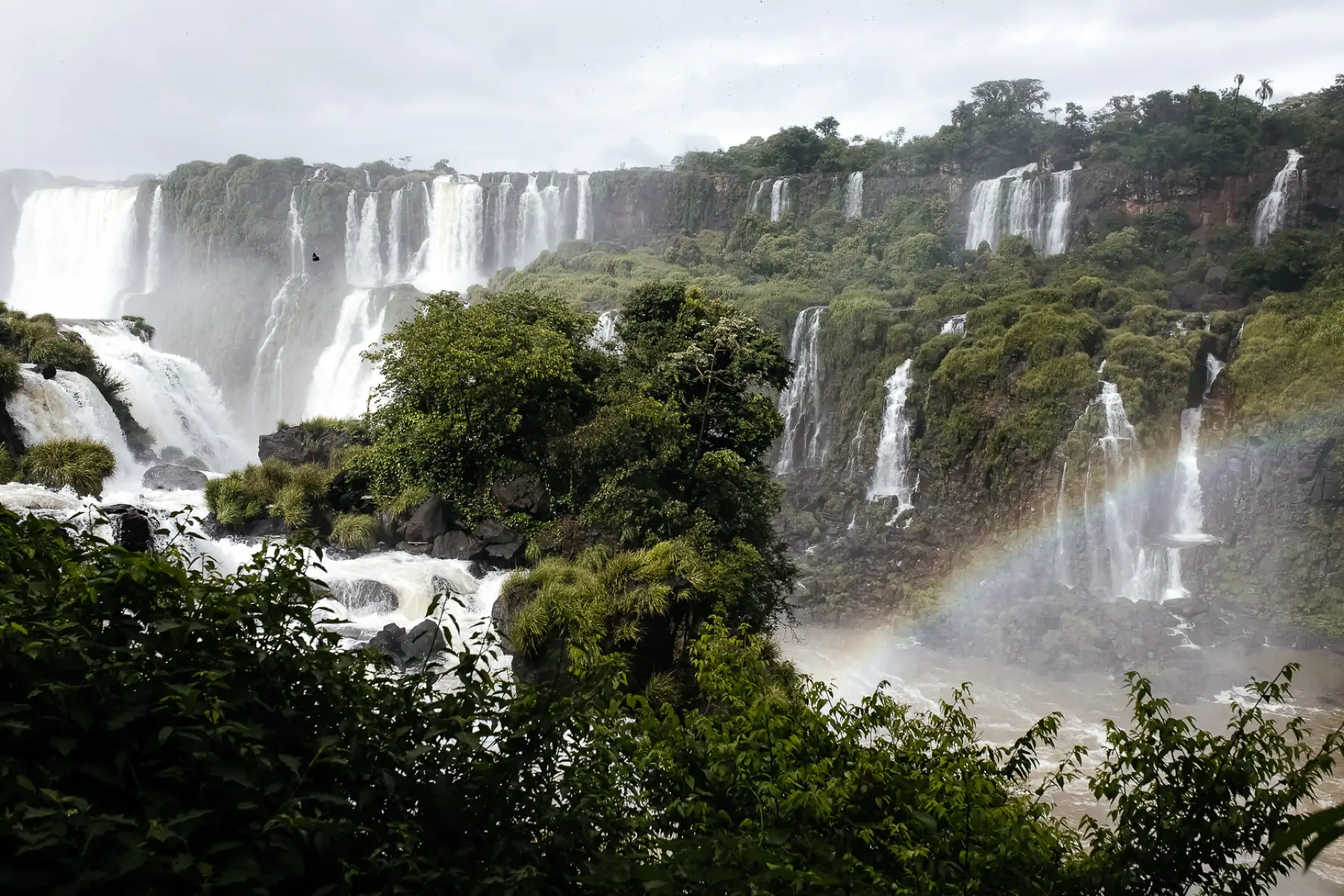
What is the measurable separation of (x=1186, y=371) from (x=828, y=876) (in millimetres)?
26722

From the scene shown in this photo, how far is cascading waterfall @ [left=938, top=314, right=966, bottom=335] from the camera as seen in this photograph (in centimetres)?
3145

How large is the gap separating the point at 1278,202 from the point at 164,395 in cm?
3986

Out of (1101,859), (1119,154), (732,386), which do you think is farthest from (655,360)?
(1119,154)

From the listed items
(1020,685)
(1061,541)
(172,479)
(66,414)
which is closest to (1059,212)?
(1061,541)

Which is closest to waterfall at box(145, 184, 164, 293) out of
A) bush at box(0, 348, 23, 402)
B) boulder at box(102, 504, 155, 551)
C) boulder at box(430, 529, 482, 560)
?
bush at box(0, 348, 23, 402)

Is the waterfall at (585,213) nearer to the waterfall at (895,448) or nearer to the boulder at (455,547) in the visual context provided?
the waterfall at (895,448)

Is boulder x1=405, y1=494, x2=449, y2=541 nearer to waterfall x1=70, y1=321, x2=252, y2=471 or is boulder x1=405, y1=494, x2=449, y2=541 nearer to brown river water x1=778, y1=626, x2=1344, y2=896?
brown river water x1=778, y1=626, x2=1344, y2=896

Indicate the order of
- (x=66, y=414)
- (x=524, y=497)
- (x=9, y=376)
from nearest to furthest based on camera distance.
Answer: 1. (x=524, y=497)
2. (x=9, y=376)
3. (x=66, y=414)

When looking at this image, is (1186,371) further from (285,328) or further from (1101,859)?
(285,328)

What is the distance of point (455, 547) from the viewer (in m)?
16.4

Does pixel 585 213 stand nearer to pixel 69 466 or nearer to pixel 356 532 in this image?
pixel 69 466

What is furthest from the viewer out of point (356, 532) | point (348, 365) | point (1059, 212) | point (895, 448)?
point (348, 365)

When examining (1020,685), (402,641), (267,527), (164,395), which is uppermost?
(164,395)

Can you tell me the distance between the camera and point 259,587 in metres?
3.76
